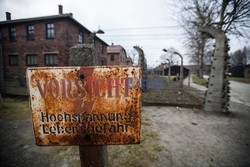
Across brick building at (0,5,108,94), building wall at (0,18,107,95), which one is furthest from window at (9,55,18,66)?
building wall at (0,18,107,95)

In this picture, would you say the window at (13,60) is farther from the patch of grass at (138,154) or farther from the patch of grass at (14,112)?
the patch of grass at (138,154)

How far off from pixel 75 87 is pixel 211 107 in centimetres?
507

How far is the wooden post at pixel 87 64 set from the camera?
867 mm

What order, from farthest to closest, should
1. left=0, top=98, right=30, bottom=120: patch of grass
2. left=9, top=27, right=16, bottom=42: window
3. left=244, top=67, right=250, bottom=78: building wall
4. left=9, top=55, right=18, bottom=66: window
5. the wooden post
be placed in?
1. left=244, top=67, right=250, bottom=78: building wall
2. left=9, top=55, right=18, bottom=66: window
3. left=9, top=27, right=16, bottom=42: window
4. left=0, top=98, right=30, bottom=120: patch of grass
5. the wooden post

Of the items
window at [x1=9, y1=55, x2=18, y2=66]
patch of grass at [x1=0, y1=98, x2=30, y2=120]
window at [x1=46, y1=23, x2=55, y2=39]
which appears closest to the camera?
patch of grass at [x1=0, y1=98, x2=30, y2=120]

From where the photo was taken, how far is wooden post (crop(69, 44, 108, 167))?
0.87 meters

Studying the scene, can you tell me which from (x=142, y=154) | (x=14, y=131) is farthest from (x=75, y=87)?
(x=14, y=131)

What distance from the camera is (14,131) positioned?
2.92m

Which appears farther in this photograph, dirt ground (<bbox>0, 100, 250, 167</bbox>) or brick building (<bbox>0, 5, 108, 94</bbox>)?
brick building (<bbox>0, 5, 108, 94</bbox>)

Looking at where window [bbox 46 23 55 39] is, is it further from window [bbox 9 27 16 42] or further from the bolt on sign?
the bolt on sign

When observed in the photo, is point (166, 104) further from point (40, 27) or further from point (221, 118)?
point (40, 27)

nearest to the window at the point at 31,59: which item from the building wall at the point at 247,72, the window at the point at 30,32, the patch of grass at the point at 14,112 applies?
the window at the point at 30,32

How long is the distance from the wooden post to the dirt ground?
1252 millimetres

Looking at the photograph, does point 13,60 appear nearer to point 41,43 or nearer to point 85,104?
point 41,43
